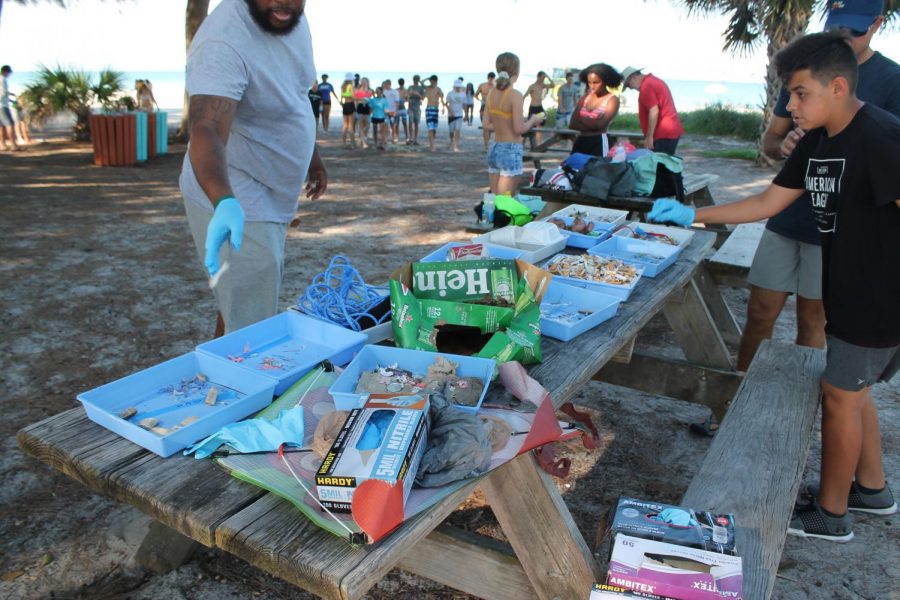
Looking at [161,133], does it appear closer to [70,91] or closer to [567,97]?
[70,91]

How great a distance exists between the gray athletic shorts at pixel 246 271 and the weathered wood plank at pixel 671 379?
5.51 ft

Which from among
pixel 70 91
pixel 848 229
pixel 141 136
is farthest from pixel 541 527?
pixel 70 91

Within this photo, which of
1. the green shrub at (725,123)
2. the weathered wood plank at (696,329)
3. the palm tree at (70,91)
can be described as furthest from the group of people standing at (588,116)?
the green shrub at (725,123)

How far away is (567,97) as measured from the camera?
1605 cm

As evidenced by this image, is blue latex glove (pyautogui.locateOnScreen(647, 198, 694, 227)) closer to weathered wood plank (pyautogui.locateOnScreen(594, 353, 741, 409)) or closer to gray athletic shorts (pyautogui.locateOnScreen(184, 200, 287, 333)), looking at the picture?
weathered wood plank (pyautogui.locateOnScreen(594, 353, 741, 409))

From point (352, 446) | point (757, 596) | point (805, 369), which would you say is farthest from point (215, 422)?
point (805, 369)

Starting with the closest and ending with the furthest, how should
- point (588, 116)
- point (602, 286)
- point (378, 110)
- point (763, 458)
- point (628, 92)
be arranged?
point (763, 458), point (602, 286), point (588, 116), point (378, 110), point (628, 92)

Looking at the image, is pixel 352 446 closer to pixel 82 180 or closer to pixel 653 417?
pixel 653 417

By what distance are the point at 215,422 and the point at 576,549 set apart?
3.02ft

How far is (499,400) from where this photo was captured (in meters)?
1.67

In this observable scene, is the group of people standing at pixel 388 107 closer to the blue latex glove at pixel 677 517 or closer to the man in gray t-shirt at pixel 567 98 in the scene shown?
the man in gray t-shirt at pixel 567 98

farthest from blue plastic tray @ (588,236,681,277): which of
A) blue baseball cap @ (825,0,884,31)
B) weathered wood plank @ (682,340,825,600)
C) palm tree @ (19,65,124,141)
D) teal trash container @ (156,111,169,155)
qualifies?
palm tree @ (19,65,124,141)

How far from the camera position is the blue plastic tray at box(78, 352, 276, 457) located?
1.45 meters

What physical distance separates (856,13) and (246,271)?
2.86 m
